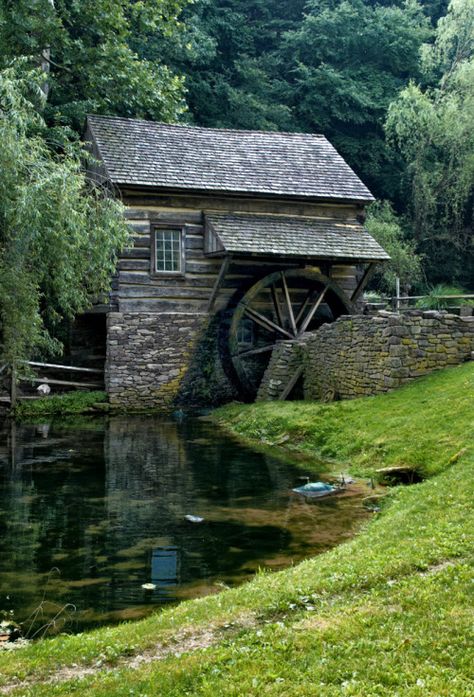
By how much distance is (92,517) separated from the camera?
9.25 metres

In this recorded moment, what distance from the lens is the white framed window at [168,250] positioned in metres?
20.4

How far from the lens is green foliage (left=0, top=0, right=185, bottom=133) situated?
22.9 metres

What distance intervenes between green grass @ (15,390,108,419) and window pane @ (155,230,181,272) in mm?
3724

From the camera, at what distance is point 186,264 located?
2059cm

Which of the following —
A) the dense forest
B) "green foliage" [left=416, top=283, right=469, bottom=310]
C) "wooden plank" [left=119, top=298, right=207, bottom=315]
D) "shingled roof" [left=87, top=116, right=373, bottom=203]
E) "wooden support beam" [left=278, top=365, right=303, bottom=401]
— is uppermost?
the dense forest

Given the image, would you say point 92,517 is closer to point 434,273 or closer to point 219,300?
point 219,300

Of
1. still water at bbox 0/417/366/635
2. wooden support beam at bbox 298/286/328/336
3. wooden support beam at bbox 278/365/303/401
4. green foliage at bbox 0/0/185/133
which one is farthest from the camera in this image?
green foliage at bbox 0/0/185/133

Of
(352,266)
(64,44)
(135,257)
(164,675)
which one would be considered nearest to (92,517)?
(164,675)

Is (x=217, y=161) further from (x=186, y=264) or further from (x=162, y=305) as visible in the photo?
(x=162, y=305)

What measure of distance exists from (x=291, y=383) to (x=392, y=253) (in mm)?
14132

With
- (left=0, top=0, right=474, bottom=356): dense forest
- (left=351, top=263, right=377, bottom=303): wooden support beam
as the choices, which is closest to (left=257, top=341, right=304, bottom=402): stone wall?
(left=351, top=263, right=377, bottom=303): wooden support beam

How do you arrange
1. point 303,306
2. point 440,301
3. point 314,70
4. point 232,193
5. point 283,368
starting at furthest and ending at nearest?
point 314,70 → point 440,301 → point 303,306 → point 232,193 → point 283,368

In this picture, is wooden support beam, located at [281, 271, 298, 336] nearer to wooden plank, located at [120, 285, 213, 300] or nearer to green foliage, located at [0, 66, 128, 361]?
wooden plank, located at [120, 285, 213, 300]

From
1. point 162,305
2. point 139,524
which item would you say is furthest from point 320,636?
point 162,305
